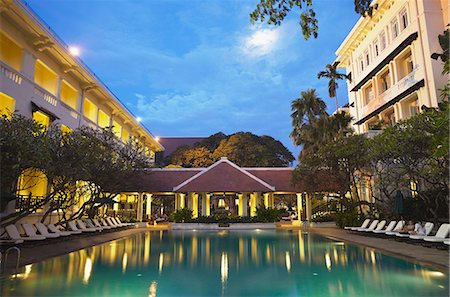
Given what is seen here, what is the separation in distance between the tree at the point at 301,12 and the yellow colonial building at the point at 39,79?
34.3ft

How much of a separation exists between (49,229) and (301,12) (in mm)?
14299

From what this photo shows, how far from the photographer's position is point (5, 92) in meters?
14.4

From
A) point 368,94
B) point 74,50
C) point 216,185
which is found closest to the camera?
point 74,50

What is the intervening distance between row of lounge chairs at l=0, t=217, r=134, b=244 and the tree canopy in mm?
20537

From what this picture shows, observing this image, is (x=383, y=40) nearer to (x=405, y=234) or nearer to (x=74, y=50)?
(x=405, y=234)

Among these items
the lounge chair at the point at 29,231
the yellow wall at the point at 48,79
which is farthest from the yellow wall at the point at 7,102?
the lounge chair at the point at 29,231

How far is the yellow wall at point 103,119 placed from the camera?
90.1 ft

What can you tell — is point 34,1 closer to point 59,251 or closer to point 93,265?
point 59,251

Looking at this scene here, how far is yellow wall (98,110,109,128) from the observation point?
27.5 m

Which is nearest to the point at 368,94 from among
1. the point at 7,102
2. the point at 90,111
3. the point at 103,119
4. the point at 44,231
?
the point at 103,119

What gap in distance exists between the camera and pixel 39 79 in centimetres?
1969

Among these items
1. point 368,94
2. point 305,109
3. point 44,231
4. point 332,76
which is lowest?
point 44,231

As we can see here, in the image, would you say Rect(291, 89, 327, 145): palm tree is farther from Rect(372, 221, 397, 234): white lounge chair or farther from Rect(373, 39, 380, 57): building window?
Rect(372, 221, 397, 234): white lounge chair

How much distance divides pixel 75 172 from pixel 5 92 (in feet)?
16.9
